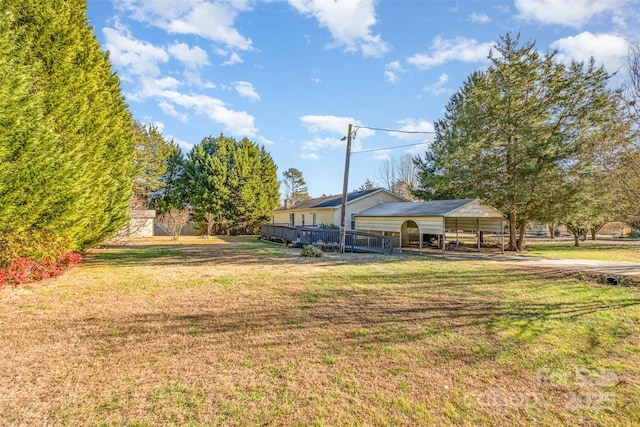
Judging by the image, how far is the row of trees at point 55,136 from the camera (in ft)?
20.8

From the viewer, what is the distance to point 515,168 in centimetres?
1697

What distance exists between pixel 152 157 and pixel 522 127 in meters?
32.8

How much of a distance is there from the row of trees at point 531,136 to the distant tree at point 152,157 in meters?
27.4

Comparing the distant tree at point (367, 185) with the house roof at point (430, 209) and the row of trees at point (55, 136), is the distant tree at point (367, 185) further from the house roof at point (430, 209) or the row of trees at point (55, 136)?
the row of trees at point (55, 136)

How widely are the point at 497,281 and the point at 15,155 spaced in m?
12.4

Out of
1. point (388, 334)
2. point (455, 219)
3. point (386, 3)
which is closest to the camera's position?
point (388, 334)

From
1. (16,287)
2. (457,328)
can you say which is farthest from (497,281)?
(16,287)

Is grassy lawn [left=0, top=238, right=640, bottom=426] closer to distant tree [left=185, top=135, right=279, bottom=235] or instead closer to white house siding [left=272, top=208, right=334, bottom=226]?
white house siding [left=272, top=208, right=334, bottom=226]

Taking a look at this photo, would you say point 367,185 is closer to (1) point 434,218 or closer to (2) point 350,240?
(2) point 350,240

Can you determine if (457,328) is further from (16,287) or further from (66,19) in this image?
(66,19)

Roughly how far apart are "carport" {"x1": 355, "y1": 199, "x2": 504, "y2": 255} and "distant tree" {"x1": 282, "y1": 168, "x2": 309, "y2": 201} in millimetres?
30975

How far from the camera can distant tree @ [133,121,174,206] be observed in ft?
98.7

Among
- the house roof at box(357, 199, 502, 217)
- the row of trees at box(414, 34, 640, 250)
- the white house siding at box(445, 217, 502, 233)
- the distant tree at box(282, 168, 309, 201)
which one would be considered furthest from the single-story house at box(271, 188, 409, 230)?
the distant tree at box(282, 168, 309, 201)

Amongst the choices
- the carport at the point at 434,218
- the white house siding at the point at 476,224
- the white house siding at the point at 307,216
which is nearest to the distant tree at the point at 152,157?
the white house siding at the point at 307,216
